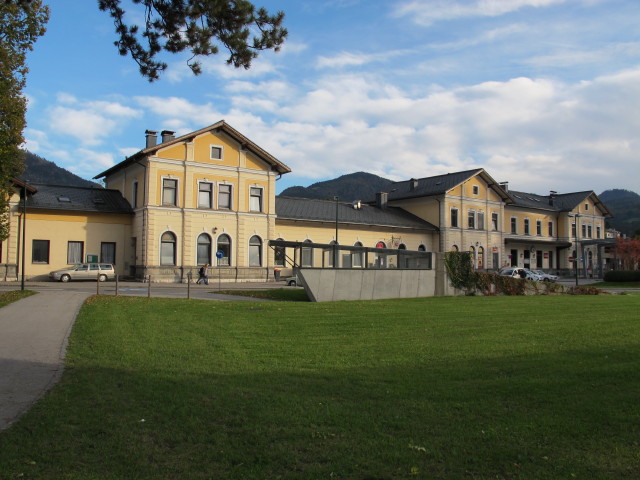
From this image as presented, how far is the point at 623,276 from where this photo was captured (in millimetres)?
52062

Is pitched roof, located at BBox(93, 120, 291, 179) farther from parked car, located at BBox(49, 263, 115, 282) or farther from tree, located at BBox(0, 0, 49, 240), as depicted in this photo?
tree, located at BBox(0, 0, 49, 240)

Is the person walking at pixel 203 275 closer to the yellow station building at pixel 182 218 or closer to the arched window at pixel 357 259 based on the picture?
the yellow station building at pixel 182 218

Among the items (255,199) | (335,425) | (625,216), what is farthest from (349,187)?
(335,425)

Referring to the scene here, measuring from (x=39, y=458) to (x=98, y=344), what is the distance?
235 inches

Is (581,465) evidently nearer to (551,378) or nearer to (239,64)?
(551,378)

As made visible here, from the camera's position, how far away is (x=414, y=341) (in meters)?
10.8

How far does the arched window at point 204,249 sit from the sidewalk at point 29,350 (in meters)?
23.4

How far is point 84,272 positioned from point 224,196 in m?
11.3

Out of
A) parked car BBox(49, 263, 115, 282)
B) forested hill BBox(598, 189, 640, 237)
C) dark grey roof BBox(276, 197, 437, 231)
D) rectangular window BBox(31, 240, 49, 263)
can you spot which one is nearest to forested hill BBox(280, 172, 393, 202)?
forested hill BBox(598, 189, 640, 237)

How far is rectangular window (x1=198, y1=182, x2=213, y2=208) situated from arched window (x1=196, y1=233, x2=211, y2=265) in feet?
7.44

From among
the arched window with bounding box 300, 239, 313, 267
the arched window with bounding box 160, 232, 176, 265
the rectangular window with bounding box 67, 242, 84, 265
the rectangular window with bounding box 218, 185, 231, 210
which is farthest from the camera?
the rectangular window with bounding box 218, 185, 231, 210

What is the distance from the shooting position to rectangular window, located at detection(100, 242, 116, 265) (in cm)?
4084

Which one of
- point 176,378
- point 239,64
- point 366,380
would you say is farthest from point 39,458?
point 239,64

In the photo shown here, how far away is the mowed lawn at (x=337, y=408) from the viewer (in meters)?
4.48
